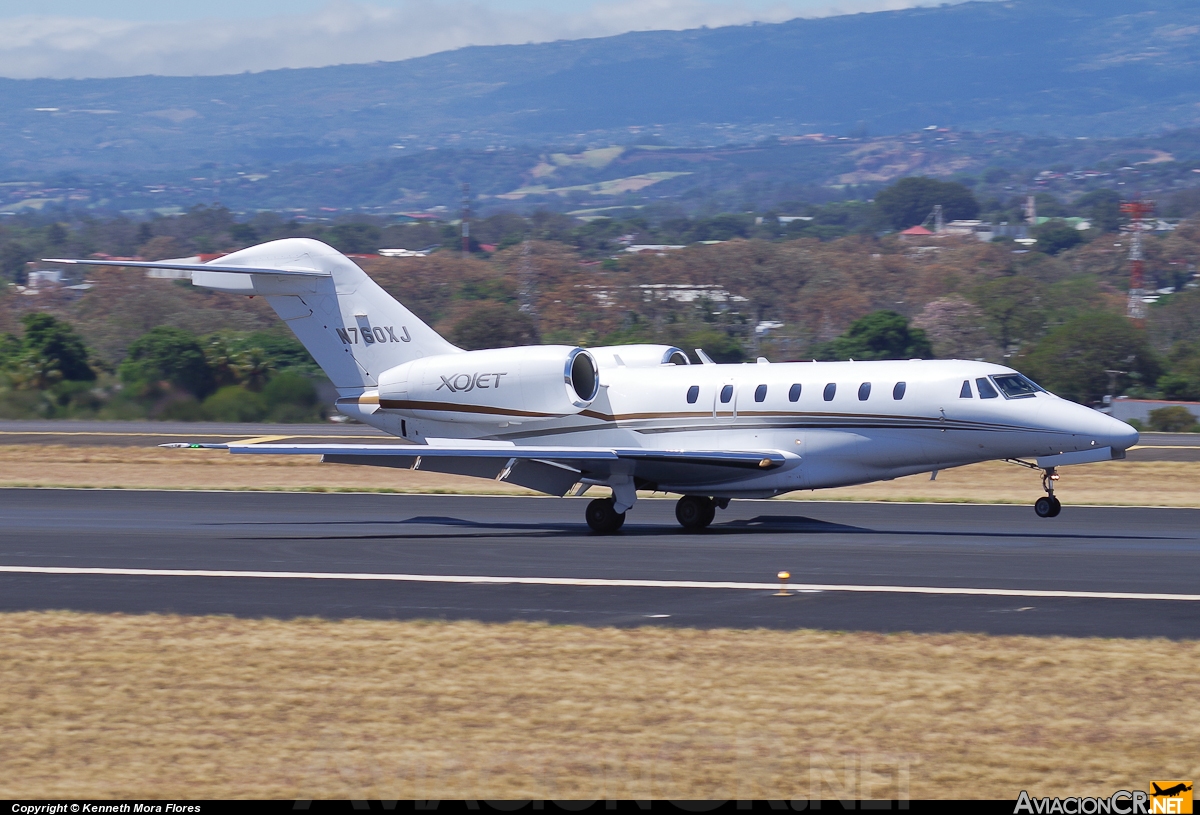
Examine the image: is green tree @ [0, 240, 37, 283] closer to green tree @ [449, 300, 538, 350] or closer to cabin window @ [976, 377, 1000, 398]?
green tree @ [449, 300, 538, 350]

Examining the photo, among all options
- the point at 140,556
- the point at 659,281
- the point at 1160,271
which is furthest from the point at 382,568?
the point at 1160,271

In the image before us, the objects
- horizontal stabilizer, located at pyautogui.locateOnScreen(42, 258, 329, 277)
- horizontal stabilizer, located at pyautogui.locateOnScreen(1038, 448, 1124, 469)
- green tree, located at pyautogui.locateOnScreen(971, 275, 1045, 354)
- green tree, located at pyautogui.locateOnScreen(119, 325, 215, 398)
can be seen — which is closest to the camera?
horizontal stabilizer, located at pyautogui.locateOnScreen(1038, 448, 1124, 469)

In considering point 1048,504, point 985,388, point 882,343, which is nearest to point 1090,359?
point 882,343

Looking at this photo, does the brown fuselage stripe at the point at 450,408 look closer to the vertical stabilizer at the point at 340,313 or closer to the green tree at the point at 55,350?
the vertical stabilizer at the point at 340,313

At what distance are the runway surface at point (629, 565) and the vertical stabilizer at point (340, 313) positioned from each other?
279cm

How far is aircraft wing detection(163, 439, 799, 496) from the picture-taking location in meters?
21.0

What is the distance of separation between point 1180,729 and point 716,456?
12286 millimetres

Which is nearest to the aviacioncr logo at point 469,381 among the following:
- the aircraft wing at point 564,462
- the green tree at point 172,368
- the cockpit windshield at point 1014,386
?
the aircraft wing at point 564,462

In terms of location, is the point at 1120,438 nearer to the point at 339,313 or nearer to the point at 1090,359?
the point at 339,313

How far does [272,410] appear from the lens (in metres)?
48.6

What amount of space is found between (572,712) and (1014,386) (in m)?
13.1

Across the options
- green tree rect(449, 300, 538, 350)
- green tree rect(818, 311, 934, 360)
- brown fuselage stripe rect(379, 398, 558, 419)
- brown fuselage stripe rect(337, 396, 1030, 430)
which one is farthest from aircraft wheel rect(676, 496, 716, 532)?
green tree rect(449, 300, 538, 350)

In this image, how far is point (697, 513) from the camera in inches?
885

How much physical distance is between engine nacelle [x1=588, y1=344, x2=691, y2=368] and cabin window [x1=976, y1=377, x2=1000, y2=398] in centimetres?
531
